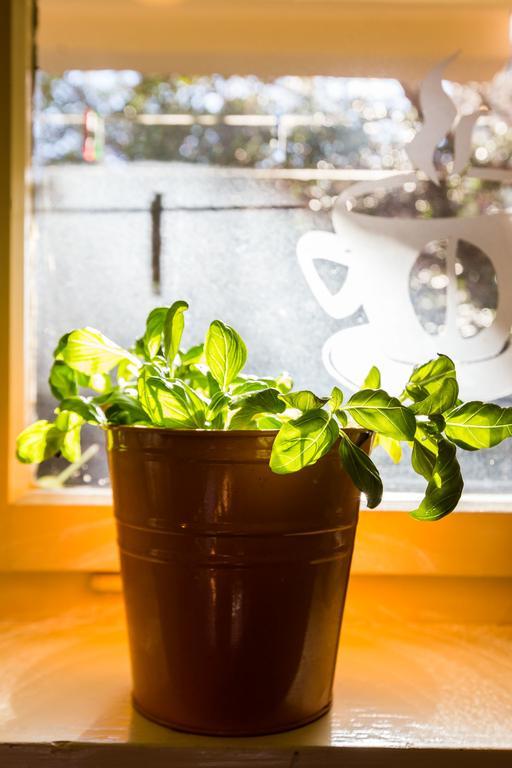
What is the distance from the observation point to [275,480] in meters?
0.58

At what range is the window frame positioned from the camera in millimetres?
844

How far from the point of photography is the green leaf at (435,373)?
593 millimetres

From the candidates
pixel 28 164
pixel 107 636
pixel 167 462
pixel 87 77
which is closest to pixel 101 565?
pixel 107 636

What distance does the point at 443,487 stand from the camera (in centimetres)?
56

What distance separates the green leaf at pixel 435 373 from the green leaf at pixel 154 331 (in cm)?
20

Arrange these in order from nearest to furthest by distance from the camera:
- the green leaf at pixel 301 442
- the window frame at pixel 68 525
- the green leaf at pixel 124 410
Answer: the green leaf at pixel 301 442 < the green leaf at pixel 124 410 < the window frame at pixel 68 525

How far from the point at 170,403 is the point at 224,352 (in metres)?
0.06

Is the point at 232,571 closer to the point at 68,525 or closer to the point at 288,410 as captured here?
the point at 288,410

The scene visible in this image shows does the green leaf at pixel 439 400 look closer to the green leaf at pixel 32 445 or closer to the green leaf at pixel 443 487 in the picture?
the green leaf at pixel 443 487

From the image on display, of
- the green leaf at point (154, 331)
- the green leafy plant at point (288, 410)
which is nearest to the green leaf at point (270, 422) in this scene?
the green leafy plant at point (288, 410)

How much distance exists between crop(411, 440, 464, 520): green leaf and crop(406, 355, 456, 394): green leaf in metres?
0.05

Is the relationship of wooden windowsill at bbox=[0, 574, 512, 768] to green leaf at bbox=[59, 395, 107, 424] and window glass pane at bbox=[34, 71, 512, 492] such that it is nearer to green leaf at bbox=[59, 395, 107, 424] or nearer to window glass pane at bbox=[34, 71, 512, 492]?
window glass pane at bbox=[34, 71, 512, 492]

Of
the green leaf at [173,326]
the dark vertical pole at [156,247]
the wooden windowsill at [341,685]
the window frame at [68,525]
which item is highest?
the dark vertical pole at [156,247]

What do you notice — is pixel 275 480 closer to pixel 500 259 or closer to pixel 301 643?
pixel 301 643
